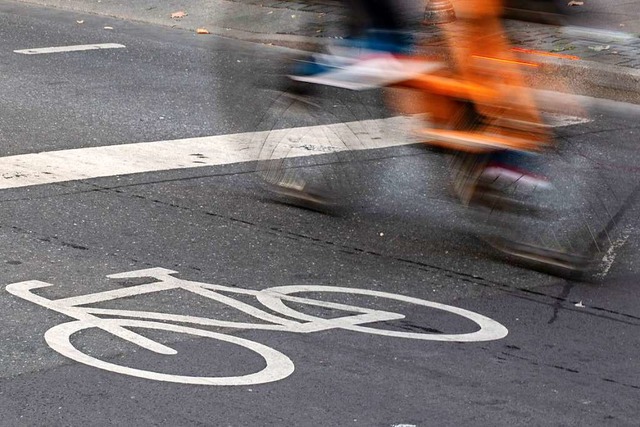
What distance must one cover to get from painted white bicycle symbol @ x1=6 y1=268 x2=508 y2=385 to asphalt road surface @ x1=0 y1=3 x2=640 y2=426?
1 centimetres

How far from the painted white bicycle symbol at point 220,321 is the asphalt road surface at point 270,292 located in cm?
1

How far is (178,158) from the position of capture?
872 cm

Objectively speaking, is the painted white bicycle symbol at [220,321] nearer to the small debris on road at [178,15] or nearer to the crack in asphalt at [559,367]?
the crack in asphalt at [559,367]

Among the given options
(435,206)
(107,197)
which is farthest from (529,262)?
(107,197)

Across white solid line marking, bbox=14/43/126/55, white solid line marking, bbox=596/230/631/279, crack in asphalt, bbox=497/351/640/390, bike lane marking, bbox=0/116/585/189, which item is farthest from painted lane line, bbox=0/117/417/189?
white solid line marking, bbox=14/43/126/55

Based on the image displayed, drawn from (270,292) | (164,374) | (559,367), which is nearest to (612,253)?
(559,367)

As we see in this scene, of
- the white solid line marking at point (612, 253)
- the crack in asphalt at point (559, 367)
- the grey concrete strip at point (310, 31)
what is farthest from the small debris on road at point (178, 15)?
the crack in asphalt at point (559, 367)

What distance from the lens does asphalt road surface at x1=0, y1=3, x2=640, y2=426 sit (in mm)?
4922

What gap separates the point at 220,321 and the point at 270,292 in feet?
1.64

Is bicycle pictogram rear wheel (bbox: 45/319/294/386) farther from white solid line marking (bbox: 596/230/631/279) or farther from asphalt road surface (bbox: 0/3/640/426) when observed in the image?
white solid line marking (bbox: 596/230/631/279)

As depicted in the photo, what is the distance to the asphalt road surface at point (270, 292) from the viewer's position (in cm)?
492

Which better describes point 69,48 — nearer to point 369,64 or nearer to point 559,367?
point 369,64

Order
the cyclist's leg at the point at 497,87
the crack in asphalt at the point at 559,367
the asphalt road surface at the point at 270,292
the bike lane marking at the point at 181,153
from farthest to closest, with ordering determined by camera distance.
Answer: the bike lane marking at the point at 181,153
the cyclist's leg at the point at 497,87
the crack in asphalt at the point at 559,367
the asphalt road surface at the point at 270,292

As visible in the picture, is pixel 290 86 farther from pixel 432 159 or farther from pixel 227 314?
pixel 227 314
